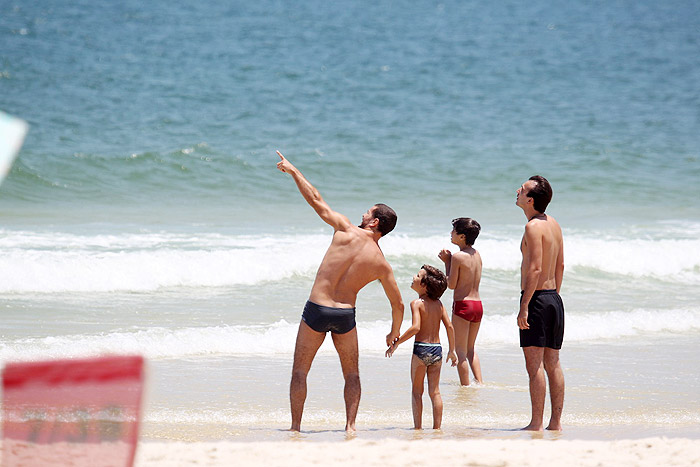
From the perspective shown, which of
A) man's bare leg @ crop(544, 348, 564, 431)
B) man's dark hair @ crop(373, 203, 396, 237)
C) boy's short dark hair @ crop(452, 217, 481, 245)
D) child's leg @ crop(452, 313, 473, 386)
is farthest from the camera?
child's leg @ crop(452, 313, 473, 386)

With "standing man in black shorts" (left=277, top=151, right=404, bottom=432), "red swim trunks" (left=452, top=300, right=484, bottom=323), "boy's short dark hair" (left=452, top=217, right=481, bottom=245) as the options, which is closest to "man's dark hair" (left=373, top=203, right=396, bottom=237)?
"standing man in black shorts" (left=277, top=151, right=404, bottom=432)

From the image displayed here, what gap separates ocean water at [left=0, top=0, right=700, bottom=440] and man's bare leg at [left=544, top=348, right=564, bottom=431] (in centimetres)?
21

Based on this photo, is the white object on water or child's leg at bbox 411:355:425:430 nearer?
the white object on water

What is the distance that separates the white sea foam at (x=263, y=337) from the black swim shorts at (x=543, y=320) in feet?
8.49

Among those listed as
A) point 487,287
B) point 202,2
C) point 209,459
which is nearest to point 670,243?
point 487,287

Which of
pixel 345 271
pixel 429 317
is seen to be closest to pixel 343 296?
pixel 345 271

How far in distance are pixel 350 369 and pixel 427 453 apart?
0.91 m

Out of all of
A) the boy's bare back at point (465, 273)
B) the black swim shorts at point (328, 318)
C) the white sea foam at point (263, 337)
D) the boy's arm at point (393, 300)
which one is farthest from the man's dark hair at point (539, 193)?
the white sea foam at point (263, 337)

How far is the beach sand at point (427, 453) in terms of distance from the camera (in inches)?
Result: 183

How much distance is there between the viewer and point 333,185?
20.1 m

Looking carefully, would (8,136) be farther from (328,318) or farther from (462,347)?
(462,347)

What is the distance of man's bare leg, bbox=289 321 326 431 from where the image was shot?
5.48 m

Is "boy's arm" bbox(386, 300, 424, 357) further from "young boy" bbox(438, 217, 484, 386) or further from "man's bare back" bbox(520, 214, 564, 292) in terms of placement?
"young boy" bbox(438, 217, 484, 386)

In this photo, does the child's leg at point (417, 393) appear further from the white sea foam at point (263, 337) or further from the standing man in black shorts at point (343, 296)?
the white sea foam at point (263, 337)
